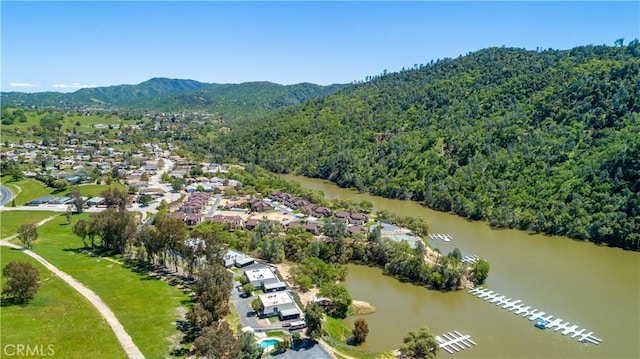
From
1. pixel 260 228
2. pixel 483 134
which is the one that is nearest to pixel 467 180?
pixel 483 134

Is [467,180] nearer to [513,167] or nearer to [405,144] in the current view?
[513,167]

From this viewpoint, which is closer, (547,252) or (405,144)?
(547,252)

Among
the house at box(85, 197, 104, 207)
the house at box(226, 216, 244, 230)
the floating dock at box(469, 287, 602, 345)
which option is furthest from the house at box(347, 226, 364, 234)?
the house at box(85, 197, 104, 207)

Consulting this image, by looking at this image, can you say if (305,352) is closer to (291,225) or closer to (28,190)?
(291,225)

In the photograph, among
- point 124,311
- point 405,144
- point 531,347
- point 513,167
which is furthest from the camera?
point 405,144

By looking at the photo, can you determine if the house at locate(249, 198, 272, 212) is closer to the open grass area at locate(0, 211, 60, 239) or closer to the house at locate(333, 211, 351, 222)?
the house at locate(333, 211, 351, 222)

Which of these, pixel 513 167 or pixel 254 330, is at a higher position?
pixel 513 167

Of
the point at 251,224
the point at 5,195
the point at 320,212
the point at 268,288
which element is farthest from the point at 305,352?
the point at 5,195

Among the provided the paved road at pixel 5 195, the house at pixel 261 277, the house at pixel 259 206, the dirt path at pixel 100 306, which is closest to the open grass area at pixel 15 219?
the dirt path at pixel 100 306

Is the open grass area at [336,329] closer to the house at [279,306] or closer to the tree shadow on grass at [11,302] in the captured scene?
the house at [279,306]
